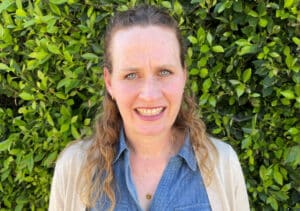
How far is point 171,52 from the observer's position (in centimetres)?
194

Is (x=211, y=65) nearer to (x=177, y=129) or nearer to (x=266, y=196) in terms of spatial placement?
(x=177, y=129)

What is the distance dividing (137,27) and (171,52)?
0.18 m

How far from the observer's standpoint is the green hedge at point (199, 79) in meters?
2.32

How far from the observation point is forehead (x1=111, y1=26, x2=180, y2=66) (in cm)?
187

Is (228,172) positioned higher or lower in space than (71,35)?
lower

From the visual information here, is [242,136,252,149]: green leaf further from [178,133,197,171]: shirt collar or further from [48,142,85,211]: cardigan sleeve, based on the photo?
[48,142,85,211]: cardigan sleeve

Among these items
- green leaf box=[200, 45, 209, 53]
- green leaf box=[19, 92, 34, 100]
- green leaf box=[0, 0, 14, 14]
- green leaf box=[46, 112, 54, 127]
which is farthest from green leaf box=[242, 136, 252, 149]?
green leaf box=[0, 0, 14, 14]

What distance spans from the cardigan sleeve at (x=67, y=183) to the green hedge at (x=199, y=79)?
356 millimetres

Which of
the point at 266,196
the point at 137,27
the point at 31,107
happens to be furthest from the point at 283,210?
the point at 31,107

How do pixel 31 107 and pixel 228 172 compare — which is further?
pixel 31 107

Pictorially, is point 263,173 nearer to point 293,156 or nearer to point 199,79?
point 293,156

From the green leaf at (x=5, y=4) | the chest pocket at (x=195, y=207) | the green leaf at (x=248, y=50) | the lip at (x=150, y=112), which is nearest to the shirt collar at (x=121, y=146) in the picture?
the lip at (x=150, y=112)

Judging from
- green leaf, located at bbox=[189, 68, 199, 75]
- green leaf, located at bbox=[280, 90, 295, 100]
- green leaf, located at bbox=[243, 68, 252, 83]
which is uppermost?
green leaf, located at bbox=[189, 68, 199, 75]

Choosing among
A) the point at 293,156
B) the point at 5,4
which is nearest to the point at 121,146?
the point at 293,156
